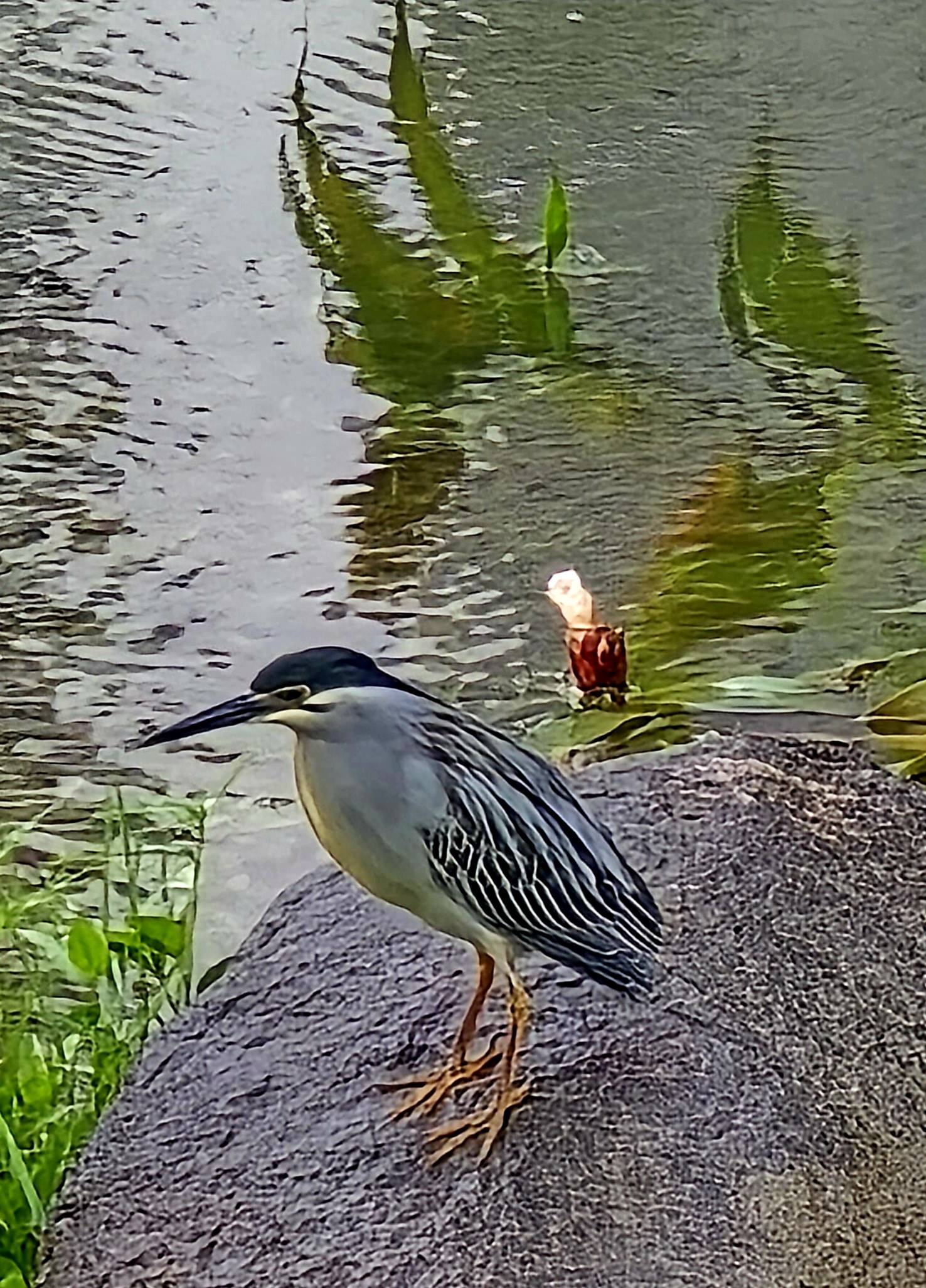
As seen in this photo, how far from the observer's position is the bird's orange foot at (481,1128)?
3.10 ft

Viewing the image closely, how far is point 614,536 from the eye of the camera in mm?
1744

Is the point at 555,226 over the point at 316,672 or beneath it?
beneath

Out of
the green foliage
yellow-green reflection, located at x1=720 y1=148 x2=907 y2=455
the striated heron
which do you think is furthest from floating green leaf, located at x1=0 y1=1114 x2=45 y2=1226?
yellow-green reflection, located at x1=720 y1=148 x2=907 y2=455

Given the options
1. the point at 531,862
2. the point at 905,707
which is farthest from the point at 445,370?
the point at 531,862

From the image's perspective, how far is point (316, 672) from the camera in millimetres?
793

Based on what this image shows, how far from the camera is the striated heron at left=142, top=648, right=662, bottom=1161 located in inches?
31.5

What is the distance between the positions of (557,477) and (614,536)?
0.10 metres

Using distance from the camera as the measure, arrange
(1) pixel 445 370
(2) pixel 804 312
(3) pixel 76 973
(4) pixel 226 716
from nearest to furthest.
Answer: (4) pixel 226 716 < (3) pixel 76 973 < (2) pixel 804 312 < (1) pixel 445 370

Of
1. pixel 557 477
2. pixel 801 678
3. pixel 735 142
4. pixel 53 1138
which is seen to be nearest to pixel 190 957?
pixel 53 1138

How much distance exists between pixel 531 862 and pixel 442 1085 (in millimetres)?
190

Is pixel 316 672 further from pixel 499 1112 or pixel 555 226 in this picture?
pixel 555 226

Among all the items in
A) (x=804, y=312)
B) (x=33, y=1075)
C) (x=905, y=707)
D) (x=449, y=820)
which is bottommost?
(x=33, y=1075)

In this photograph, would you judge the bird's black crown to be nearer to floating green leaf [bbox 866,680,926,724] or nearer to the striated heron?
the striated heron

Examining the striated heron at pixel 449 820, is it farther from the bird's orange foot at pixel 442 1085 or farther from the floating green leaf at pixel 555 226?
the floating green leaf at pixel 555 226
